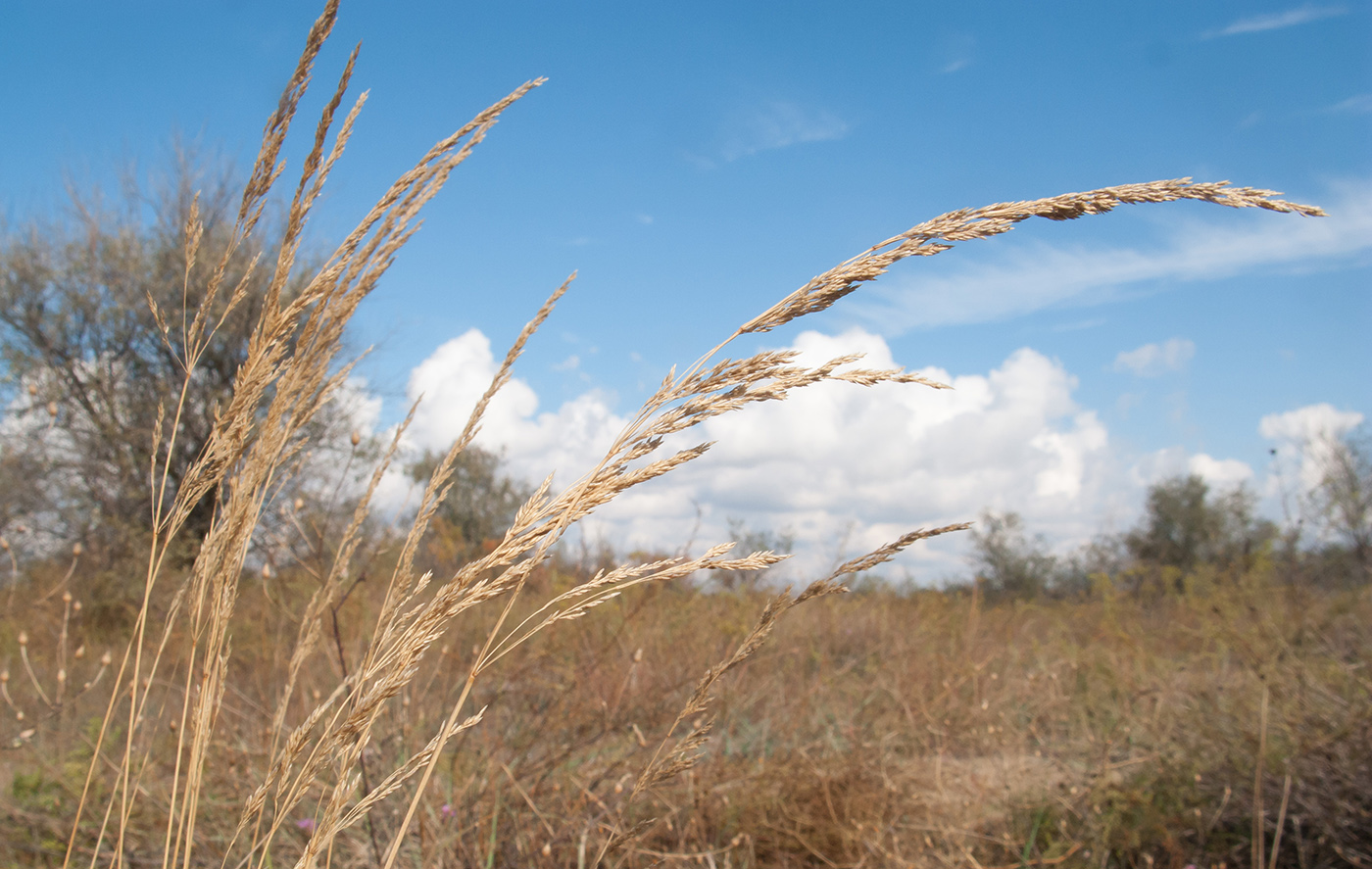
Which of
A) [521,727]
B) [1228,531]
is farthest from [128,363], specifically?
[1228,531]

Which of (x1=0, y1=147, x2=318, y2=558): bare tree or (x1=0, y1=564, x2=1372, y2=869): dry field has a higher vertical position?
(x1=0, y1=147, x2=318, y2=558): bare tree

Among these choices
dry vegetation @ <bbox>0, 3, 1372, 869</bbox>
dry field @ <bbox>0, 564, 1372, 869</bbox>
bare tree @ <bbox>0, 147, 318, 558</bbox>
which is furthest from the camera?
bare tree @ <bbox>0, 147, 318, 558</bbox>

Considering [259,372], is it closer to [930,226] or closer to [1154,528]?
[930,226]

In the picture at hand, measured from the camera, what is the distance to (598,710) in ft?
10.3

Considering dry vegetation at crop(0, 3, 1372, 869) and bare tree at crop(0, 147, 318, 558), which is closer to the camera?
dry vegetation at crop(0, 3, 1372, 869)

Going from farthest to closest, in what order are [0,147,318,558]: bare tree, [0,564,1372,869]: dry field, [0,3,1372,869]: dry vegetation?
[0,147,318,558]: bare tree < [0,564,1372,869]: dry field < [0,3,1372,869]: dry vegetation

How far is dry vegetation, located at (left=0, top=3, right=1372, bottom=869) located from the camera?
1.00m

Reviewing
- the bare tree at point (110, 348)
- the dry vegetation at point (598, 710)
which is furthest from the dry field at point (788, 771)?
the bare tree at point (110, 348)

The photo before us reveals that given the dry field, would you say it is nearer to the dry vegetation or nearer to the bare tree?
the dry vegetation

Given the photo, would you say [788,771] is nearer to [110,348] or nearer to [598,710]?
[598,710]

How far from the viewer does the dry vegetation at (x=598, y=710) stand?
3.26 ft

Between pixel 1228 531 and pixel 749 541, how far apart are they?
15410 mm

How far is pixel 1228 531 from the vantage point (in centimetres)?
1927

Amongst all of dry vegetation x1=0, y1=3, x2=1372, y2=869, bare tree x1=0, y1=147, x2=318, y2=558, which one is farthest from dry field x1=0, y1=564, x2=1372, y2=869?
bare tree x1=0, y1=147, x2=318, y2=558
